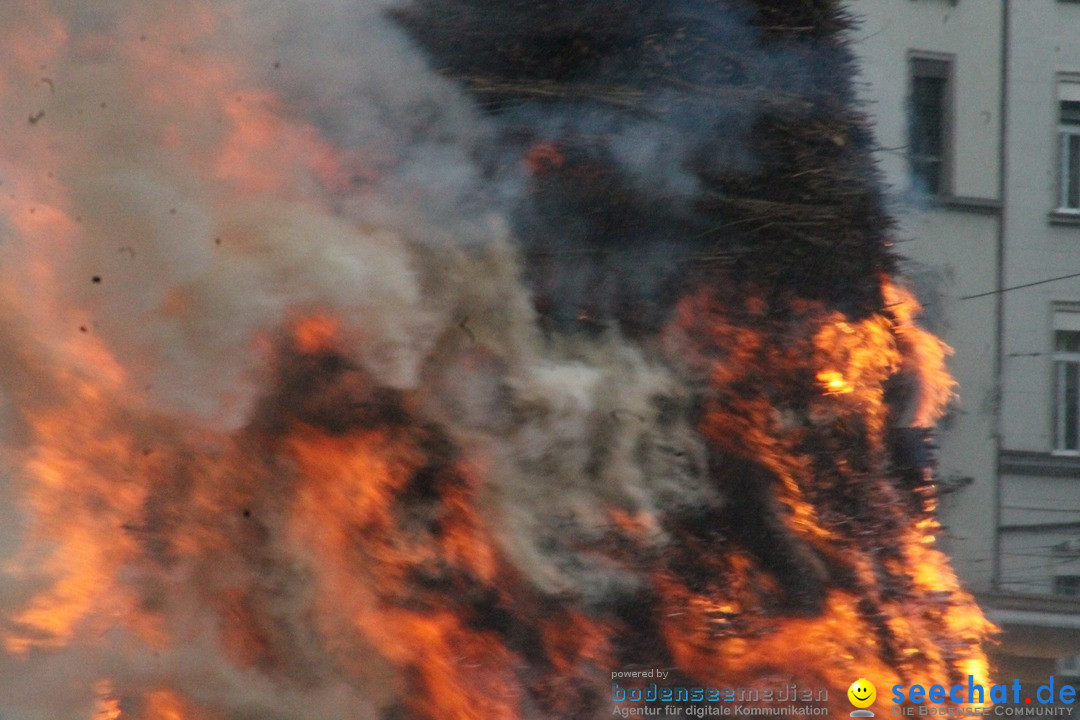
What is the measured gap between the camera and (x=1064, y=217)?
895 cm

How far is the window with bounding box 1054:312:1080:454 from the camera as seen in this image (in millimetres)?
8828

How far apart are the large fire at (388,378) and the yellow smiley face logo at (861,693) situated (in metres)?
0.07

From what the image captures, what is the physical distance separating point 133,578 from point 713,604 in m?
2.58

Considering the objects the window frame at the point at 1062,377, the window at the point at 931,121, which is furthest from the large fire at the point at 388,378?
the window frame at the point at 1062,377

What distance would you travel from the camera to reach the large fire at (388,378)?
15.7 feet

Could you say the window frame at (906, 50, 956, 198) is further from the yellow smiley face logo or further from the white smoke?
the white smoke

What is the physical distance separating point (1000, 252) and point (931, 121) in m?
1.13

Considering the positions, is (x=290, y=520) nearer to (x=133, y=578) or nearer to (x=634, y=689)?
(x=133, y=578)

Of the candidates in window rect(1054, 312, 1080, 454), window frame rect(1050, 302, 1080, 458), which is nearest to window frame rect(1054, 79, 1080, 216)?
window frame rect(1050, 302, 1080, 458)

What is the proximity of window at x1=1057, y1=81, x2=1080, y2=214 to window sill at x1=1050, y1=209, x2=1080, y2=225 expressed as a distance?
4 cm

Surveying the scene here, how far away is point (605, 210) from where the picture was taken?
5.16 meters

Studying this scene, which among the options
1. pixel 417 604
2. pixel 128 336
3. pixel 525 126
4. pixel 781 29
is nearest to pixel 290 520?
pixel 417 604

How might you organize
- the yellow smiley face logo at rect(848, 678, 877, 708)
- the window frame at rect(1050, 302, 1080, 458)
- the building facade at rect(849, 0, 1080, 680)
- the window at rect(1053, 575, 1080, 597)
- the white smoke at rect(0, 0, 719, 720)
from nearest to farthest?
Answer: 1. the white smoke at rect(0, 0, 719, 720)
2. the yellow smiley face logo at rect(848, 678, 877, 708)
3. the building facade at rect(849, 0, 1080, 680)
4. the window at rect(1053, 575, 1080, 597)
5. the window frame at rect(1050, 302, 1080, 458)

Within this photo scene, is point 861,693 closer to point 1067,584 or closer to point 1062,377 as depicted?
point 1067,584
